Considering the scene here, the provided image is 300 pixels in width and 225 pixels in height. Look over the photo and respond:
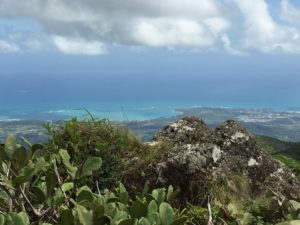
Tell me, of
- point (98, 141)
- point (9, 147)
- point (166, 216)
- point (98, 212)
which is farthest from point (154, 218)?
point (98, 141)

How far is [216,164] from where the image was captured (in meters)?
7.83

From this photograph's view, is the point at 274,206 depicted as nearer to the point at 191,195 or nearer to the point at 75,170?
the point at 75,170

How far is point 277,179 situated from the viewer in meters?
8.26

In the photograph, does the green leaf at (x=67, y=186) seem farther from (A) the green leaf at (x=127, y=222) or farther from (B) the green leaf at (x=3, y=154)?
(A) the green leaf at (x=127, y=222)

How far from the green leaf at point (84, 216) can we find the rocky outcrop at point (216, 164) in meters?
4.61

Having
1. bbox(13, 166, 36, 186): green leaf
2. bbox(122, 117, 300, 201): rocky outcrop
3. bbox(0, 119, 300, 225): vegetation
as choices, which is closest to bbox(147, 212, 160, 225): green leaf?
bbox(0, 119, 300, 225): vegetation

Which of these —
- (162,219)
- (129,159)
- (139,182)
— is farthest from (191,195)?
(162,219)

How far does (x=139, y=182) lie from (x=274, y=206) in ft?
13.6

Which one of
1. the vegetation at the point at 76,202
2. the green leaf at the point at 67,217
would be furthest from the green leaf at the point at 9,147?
the green leaf at the point at 67,217

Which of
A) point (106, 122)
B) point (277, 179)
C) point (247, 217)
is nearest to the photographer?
point (247, 217)

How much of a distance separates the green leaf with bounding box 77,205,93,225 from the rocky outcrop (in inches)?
182

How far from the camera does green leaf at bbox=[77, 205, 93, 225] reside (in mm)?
2715

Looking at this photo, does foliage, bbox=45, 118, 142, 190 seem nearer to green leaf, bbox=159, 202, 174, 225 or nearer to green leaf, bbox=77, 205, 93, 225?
green leaf, bbox=159, 202, 174, 225

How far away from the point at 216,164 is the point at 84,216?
5.25 meters
